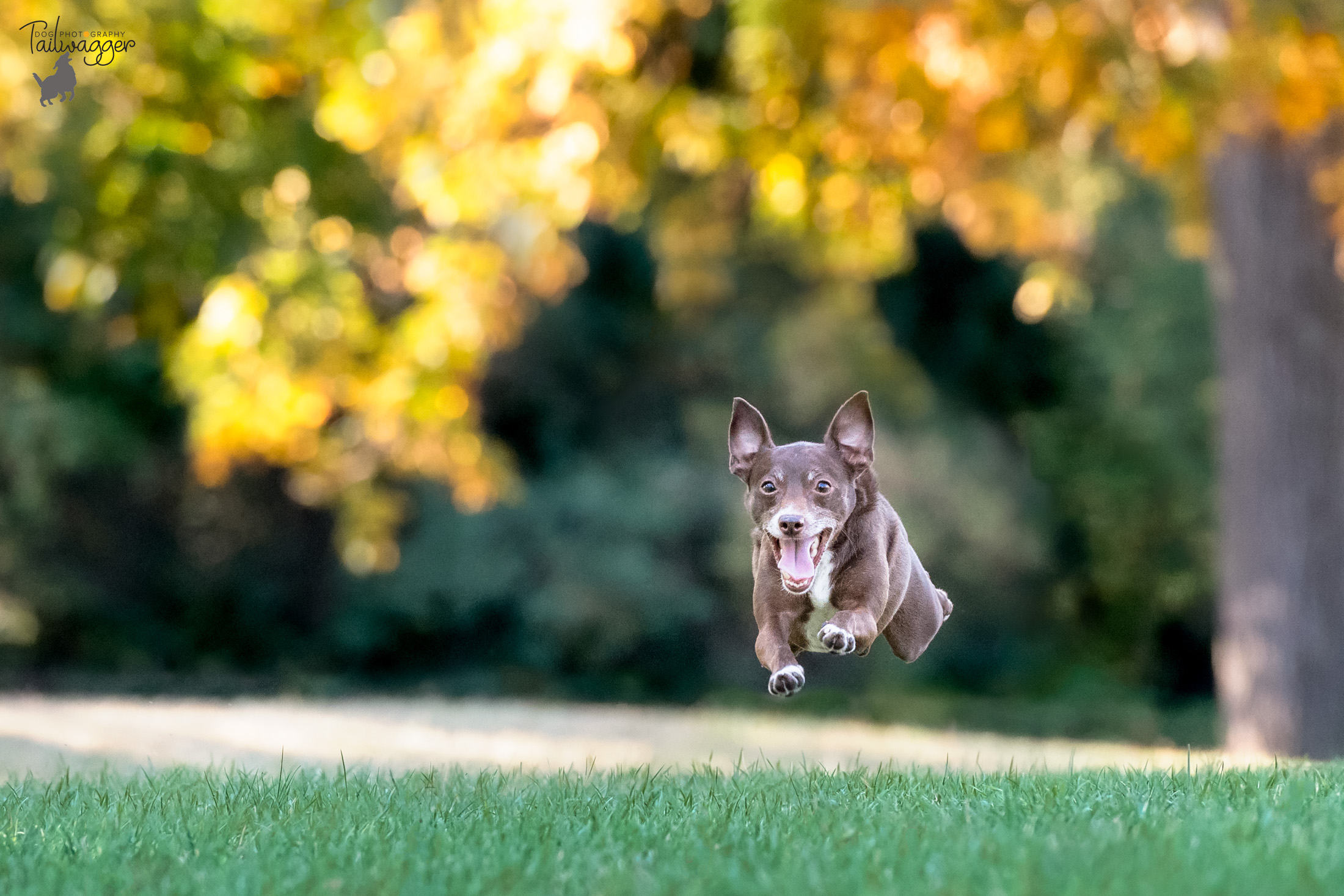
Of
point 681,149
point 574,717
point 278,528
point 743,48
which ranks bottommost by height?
point 574,717

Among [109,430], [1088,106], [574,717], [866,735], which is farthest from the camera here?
[109,430]

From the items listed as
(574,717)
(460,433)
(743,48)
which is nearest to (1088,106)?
(743,48)

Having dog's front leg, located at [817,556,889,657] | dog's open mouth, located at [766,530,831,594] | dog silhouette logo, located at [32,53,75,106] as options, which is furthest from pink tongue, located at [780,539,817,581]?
dog silhouette logo, located at [32,53,75,106]

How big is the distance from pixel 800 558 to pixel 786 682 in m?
0.23

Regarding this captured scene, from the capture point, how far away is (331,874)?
3.95 metres

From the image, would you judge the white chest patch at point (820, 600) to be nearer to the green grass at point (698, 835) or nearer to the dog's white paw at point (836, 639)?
the dog's white paw at point (836, 639)

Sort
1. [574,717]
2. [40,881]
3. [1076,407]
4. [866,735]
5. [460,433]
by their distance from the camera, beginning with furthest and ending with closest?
[1076,407], [574,717], [866,735], [460,433], [40,881]

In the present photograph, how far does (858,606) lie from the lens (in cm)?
265

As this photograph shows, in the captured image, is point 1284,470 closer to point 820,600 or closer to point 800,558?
point 820,600

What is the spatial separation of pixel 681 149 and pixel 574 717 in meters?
8.97

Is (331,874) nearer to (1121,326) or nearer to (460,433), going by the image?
(460,433)

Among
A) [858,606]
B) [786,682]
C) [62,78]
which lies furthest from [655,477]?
[786,682]

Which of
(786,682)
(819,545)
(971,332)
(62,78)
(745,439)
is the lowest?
(786,682)

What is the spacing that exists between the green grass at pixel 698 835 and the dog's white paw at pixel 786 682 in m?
1.26
